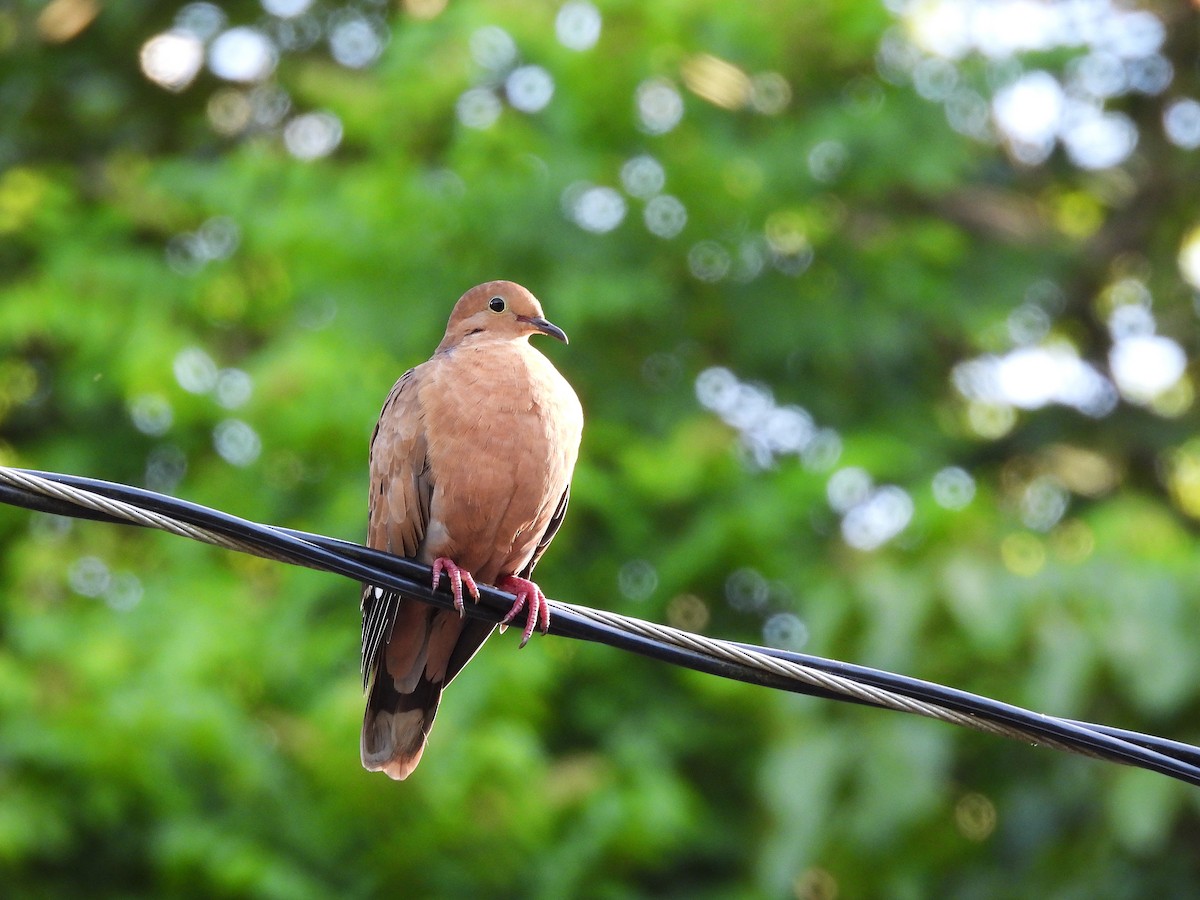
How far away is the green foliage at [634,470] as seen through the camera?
632 cm

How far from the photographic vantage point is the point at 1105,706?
20.6ft

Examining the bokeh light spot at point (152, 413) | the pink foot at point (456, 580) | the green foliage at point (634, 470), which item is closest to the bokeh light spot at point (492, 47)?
the green foliage at point (634, 470)

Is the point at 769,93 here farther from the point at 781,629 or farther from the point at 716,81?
the point at 781,629

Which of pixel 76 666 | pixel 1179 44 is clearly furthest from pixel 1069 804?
pixel 1179 44

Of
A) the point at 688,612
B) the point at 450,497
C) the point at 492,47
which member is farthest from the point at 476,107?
the point at 450,497

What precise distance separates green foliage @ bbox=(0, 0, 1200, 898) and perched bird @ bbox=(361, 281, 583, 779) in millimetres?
2085

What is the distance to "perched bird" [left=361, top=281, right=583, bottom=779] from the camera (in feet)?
13.3

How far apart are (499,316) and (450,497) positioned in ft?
3.05

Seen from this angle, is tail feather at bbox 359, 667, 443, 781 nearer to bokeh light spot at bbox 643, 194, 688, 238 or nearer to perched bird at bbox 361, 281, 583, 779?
perched bird at bbox 361, 281, 583, 779

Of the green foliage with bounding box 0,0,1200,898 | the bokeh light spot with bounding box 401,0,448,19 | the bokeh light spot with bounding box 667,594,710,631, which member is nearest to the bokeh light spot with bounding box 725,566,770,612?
the green foliage with bounding box 0,0,1200,898

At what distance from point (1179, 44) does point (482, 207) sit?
4932mm

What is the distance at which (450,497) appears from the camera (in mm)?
4062

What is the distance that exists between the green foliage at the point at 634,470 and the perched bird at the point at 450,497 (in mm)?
2085

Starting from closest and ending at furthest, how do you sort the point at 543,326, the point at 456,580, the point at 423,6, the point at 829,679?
the point at 829,679
the point at 456,580
the point at 543,326
the point at 423,6
